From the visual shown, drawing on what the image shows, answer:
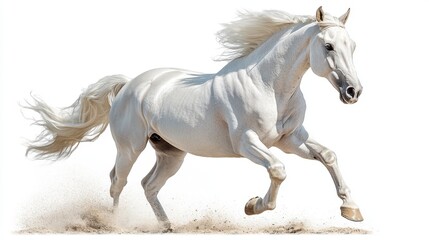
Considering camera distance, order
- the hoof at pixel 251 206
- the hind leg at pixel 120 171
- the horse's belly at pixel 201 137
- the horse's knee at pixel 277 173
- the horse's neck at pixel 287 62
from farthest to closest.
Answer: the hind leg at pixel 120 171, the horse's belly at pixel 201 137, the hoof at pixel 251 206, the horse's neck at pixel 287 62, the horse's knee at pixel 277 173

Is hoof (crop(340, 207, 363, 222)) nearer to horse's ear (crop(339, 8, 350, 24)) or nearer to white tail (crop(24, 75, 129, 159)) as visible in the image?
horse's ear (crop(339, 8, 350, 24))

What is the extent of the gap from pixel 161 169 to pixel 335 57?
2645 mm

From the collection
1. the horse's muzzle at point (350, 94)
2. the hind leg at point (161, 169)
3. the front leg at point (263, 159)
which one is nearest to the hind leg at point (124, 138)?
the hind leg at point (161, 169)

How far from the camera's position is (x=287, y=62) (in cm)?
1088

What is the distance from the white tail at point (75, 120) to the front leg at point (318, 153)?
2.34 metres

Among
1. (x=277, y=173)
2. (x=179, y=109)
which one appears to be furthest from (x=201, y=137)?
(x=277, y=173)

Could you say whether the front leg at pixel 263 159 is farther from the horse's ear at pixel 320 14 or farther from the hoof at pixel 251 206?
the horse's ear at pixel 320 14

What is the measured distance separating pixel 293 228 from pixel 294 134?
100 cm

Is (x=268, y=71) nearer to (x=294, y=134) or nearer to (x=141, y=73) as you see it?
(x=294, y=134)

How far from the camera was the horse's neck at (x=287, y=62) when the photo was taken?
1080 centimetres

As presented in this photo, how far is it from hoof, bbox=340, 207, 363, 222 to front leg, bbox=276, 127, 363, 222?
0.01 metres

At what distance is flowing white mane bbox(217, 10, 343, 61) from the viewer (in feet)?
36.2

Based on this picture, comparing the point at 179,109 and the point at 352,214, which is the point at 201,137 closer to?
the point at 179,109

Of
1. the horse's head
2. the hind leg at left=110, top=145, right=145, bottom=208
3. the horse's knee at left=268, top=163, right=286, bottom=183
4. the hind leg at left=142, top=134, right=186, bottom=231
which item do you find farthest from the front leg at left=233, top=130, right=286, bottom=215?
the hind leg at left=110, top=145, right=145, bottom=208
